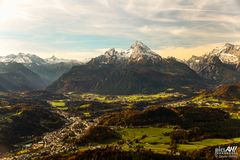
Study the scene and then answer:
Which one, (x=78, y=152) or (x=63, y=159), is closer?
(x=63, y=159)

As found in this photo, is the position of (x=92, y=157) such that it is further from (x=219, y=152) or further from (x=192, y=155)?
(x=219, y=152)

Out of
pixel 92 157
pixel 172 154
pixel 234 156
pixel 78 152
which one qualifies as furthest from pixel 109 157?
pixel 234 156

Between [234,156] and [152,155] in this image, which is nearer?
[234,156]

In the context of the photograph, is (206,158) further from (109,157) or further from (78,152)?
(78,152)

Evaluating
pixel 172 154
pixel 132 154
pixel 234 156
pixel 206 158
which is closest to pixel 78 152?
pixel 132 154

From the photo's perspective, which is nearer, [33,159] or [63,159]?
[63,159]

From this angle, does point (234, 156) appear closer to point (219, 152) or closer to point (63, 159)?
point (219, 152)
